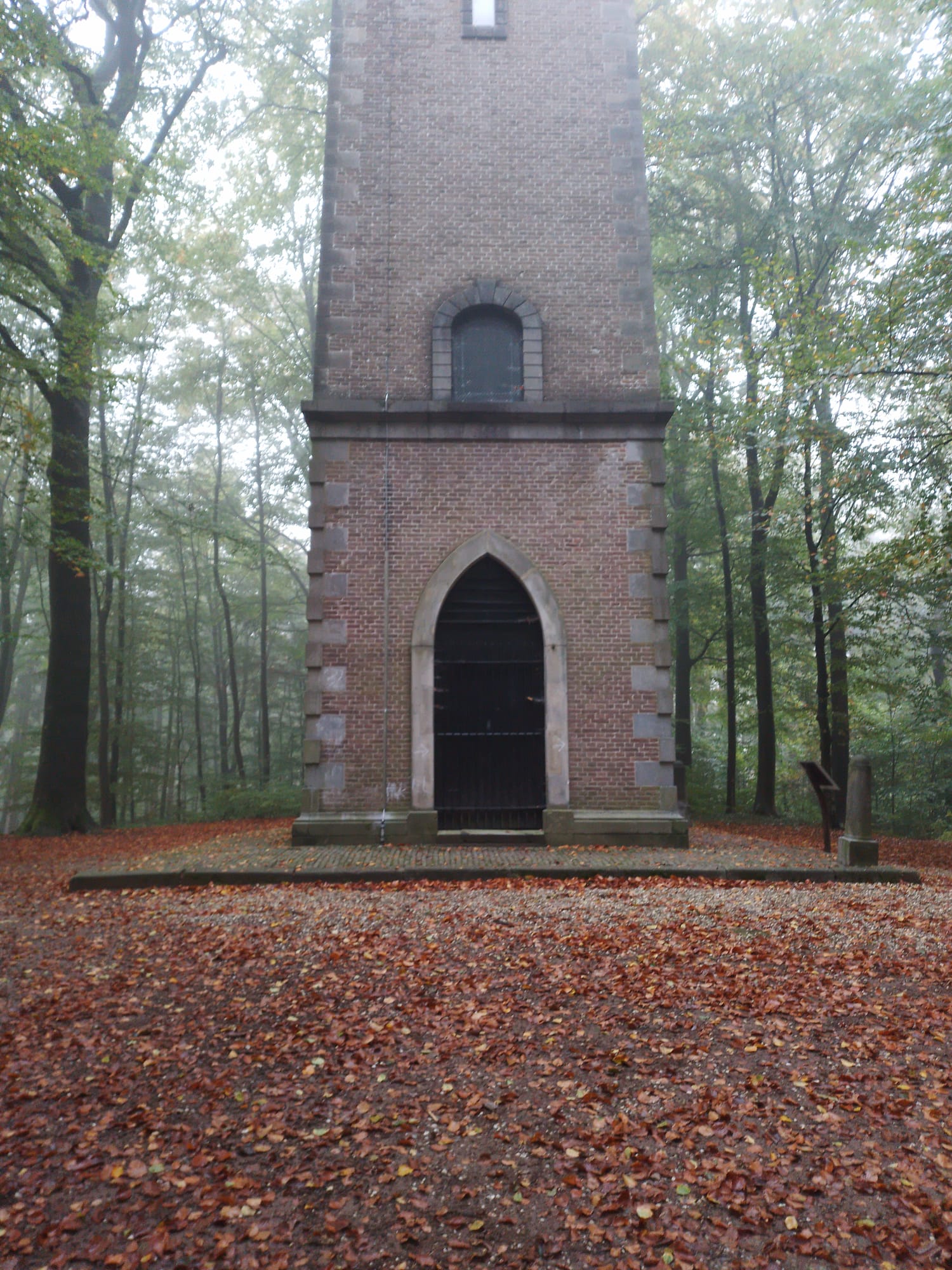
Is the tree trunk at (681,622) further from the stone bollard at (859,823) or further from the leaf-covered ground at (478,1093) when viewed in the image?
the leaf-covered ground at (478,1093)

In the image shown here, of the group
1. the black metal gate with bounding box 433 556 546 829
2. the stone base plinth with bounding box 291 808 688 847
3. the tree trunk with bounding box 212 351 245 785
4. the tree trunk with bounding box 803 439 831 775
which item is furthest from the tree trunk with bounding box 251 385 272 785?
the tree trunk with bounding box 803 439 831 775

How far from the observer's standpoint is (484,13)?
12297 mm

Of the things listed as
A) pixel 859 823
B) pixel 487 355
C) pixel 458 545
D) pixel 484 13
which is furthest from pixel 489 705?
pixel 484 13

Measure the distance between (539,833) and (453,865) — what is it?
1939 mm

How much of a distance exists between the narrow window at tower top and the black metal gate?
794cm

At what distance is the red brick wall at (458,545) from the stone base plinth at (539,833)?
175 millimetres

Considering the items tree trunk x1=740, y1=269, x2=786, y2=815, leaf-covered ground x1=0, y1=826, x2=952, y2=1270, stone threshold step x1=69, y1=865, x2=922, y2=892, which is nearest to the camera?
leaf-covered ground x1=0, y1=826, x2=952, y2=1270

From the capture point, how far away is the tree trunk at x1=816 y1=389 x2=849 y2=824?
14.8 m

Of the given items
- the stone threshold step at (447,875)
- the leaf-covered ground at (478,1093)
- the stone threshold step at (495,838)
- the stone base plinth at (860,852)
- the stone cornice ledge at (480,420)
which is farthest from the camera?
the stone cornice ledge at (480,420)

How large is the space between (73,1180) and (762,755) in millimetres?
17692

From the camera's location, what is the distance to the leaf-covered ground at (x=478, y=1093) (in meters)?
3.03

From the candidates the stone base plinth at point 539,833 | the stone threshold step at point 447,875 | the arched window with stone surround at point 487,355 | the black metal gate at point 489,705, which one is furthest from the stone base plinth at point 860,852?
the arched window with stone surround at point 487,355

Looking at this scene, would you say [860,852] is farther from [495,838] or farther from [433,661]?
[433,661]

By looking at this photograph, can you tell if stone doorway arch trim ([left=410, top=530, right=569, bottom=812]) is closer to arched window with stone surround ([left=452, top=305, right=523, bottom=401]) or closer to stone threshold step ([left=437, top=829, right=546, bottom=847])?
stone threshold step ([left=437, top=829, right=546, bottom=847])
